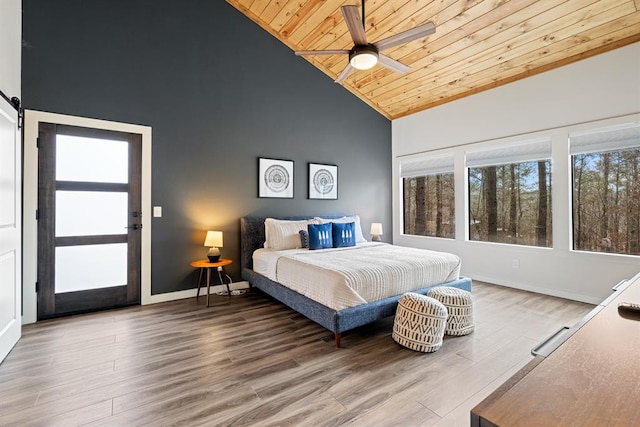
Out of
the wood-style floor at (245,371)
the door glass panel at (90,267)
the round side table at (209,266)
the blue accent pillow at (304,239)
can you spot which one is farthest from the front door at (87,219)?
the blue accent pillow at (304,239)

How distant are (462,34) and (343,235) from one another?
302 centimetres

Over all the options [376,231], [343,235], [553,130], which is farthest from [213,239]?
[553,130]

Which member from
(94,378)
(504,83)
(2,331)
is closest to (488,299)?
(504,83)

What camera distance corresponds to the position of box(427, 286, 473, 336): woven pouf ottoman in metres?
2.79

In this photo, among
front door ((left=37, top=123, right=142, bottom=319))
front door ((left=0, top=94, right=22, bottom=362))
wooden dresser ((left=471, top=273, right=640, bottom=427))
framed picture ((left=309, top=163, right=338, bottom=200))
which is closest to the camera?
wooden dresser ((left=471, top=273, right=640, bottom=427))

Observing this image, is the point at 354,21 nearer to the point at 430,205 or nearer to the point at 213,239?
the point at 213,239

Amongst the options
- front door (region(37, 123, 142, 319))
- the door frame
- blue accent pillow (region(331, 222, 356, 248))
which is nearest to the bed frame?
blue accent pillow (region(331, 222, 356, 248))

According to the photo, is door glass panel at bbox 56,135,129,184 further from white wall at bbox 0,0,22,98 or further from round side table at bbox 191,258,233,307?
round side table at bbox 191,258,233,307

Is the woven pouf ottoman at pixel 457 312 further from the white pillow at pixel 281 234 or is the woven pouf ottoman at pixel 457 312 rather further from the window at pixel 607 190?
the window at pixel 607 190

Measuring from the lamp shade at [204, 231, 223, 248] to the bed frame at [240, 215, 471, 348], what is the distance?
51 cm

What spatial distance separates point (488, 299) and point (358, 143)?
3406mm

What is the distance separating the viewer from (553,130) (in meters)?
4.02

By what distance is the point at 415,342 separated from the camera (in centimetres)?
251

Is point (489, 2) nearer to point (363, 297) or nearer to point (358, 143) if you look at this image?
point (358, 143)
